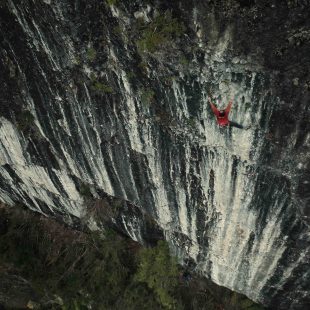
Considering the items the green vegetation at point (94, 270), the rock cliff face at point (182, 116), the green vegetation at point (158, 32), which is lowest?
the green vegetation at point (94, 270)

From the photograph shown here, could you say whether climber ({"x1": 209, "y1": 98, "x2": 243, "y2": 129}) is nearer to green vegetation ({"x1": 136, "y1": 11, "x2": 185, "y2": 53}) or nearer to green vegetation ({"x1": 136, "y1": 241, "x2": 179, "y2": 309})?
green vegetation ({"x1": 136, "y1": 11, "x2": 185, "y2": 53})

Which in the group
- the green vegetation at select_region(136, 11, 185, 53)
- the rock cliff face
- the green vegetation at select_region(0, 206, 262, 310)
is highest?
the green vegetation at select_region(136, 11, 185, 53)

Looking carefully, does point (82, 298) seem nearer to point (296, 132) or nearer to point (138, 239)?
point (138, 239)

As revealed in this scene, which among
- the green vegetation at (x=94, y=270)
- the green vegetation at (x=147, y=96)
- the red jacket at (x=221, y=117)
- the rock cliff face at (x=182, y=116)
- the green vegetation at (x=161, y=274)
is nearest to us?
the rock cliff face at (x=182, y=116)

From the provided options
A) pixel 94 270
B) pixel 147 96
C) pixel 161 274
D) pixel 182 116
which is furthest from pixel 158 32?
pixel 94 270

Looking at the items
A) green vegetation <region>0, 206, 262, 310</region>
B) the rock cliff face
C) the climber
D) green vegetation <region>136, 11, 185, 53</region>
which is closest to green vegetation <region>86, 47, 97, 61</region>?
the rock cliff face

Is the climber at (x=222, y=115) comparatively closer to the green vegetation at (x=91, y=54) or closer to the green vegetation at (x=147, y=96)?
the green vegetation at (x=147, y=96)

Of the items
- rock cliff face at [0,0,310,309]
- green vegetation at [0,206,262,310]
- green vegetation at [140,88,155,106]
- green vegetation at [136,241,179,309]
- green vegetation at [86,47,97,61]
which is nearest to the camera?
rock cliff face at [0,0,310,309]

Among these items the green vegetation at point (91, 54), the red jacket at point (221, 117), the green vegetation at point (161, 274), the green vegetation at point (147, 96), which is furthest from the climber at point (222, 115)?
the green vegetation at point (161, 274)
